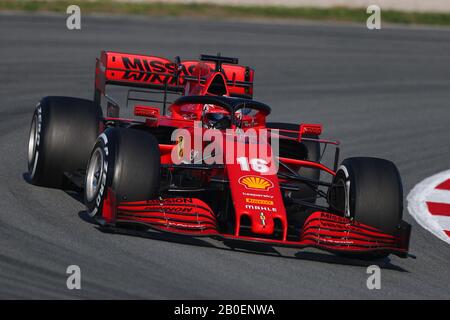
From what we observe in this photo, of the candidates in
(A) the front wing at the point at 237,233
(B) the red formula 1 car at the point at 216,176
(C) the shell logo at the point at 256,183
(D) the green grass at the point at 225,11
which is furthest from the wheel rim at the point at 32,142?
(D) the green grass at the point at 225,11

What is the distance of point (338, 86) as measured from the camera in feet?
62.2

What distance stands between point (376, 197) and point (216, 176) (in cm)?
139

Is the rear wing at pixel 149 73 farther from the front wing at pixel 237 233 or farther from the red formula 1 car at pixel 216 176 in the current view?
the front wing at pixel 237 233

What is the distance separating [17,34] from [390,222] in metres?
13.8

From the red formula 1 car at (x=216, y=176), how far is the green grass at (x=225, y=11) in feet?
50.1

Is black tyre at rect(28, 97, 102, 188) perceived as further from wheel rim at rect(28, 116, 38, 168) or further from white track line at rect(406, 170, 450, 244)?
white track line at rect(406, 170, 450, 244)

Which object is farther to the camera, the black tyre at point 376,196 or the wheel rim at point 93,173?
the wheel rim at point 93,173

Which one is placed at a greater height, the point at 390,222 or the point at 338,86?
the point at 338,86

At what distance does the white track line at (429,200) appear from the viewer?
10273mm

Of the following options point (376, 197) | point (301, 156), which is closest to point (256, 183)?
point (376, 197)

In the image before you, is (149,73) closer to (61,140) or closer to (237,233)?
(61,140)

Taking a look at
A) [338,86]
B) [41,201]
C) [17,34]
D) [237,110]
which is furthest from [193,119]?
[17,34]

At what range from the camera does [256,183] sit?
857 cm
